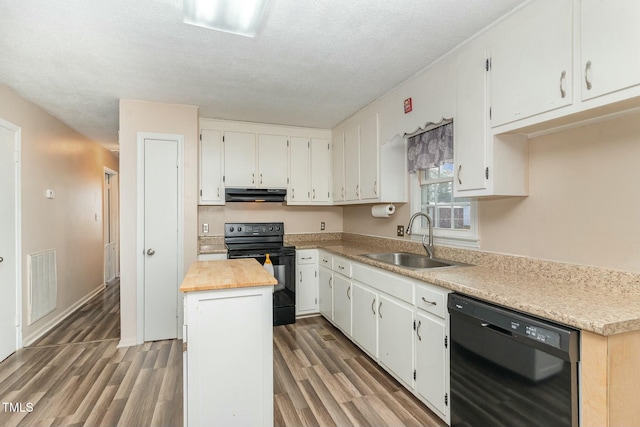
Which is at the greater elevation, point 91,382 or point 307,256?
point 307,256

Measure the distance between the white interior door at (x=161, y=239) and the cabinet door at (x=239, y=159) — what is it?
25.3 inches

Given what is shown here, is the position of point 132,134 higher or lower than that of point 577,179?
higher

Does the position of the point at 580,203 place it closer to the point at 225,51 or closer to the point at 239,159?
the point at 225,51

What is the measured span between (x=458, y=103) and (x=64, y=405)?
132 inches

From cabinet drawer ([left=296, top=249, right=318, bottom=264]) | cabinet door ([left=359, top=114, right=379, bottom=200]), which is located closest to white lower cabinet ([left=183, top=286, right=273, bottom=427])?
cabinet door ([left=359, top=114, right=379, bottom=200])

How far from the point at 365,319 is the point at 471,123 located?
176cm

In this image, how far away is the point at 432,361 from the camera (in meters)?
1.91

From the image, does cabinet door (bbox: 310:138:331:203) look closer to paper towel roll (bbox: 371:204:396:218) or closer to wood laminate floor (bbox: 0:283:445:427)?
paper towel roll (bbox: 371:204:396:218)

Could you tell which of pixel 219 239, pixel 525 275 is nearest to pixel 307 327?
pixel 219 239

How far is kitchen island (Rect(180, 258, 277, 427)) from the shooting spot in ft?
5.41

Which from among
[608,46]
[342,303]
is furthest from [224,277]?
[608,46]

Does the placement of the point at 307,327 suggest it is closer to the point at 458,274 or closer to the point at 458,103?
the point at 458,274

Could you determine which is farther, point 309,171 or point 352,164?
point 309,171

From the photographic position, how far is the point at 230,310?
1.73 meters
